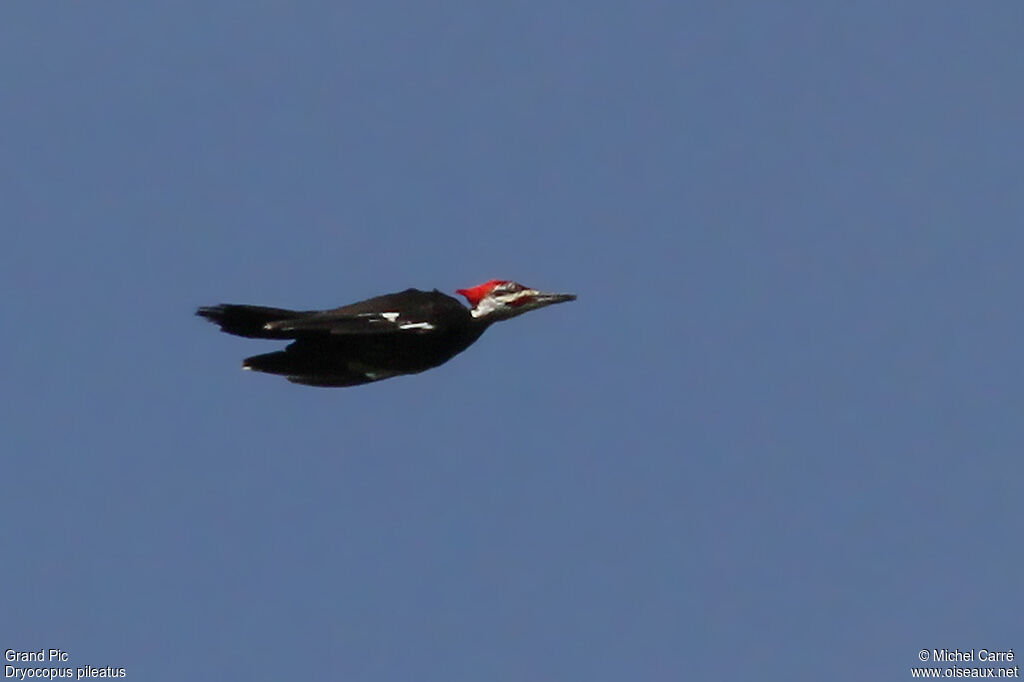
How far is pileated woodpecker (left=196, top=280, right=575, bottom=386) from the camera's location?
2162 cm

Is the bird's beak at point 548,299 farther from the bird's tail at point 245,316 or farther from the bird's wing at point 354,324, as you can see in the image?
the bird's tail at point 245,316

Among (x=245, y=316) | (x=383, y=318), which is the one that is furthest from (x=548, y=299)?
(x=245, y=316)

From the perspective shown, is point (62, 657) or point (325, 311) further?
point (62, 657)

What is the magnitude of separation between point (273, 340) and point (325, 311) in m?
0.85

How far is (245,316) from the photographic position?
2184 centimetres

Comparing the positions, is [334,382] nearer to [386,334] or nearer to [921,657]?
[386,334]

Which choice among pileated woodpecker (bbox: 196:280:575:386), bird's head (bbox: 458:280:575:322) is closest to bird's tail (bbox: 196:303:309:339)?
pileated woodpecker (bbox: 196:280:575:386)

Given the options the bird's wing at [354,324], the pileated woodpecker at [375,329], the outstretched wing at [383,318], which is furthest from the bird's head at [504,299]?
the bird's wing at [354,324]

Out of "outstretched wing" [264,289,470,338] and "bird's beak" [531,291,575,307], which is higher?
"bird's beak" [531,291,575,307]

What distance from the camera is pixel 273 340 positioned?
22.2 metres

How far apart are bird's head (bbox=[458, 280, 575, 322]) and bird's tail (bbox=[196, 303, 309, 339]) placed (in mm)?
2264

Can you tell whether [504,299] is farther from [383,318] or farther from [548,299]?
[383,318]

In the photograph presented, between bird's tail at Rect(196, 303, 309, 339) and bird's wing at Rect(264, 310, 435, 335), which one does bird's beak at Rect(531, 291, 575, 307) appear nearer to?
bird's wing at Rect(264, 310, 435, 335)

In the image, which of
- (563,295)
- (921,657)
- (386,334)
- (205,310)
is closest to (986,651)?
(921,657)
